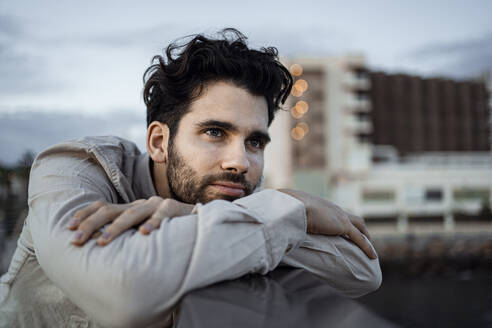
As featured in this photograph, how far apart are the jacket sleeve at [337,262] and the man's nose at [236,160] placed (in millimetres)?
404

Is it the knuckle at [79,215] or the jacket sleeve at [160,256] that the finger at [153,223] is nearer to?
the jacket sleeve at [160,256]

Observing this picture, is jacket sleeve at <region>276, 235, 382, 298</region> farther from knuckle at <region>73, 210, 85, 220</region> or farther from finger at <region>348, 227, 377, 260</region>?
knuckle at <region>73, 210, 85, 220</region>

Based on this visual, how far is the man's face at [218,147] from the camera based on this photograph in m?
1.62

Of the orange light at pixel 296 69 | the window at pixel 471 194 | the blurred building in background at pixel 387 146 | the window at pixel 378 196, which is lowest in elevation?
the window at pixel 471 194

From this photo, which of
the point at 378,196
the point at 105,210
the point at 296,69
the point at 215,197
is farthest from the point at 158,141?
the point at 296,69

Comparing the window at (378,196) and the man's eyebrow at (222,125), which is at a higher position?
the man's eyebrow at (222,125)

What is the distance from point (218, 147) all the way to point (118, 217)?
66 cm

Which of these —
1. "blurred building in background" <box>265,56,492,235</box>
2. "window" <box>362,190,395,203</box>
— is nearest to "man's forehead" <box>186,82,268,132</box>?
"blurred building in background" <box>265,56,492,235</box>

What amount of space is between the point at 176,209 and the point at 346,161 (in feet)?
113

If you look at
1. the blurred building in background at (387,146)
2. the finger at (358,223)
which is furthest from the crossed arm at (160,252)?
the blurred building in background at (387,146)

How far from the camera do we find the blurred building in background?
108 feet

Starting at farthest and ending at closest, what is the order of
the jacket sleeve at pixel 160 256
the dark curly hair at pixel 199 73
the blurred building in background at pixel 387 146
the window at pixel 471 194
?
the window at pixel 471 194 → the blurred building in background at pixel 387 146 → the dark curly hair at pixel 199 73 → the jacket sleeve at pixel 160 256

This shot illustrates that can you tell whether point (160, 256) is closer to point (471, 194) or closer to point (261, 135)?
point (261, 135)

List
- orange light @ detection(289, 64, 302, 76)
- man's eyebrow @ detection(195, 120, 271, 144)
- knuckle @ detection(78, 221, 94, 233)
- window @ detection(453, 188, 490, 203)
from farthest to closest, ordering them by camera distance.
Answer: orange light @ detection(289, 64, 302, 76)
window @ detection(453, 188, 490, 203)
man's eyebrow @ detection(195, 120, 271, 144)
knuckle @ detection(78, 221, 94, 233)
